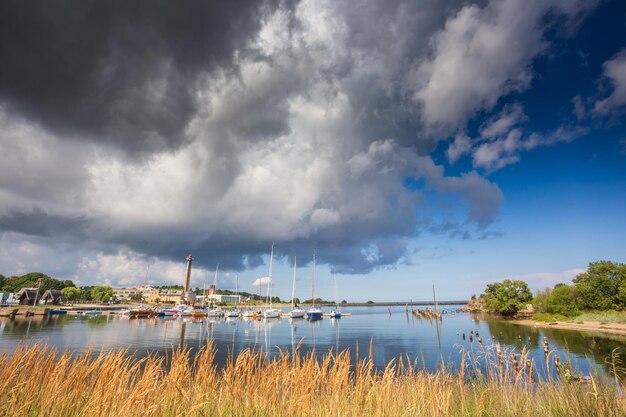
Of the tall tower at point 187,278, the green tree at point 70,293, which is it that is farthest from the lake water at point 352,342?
the green tree at point 70,293

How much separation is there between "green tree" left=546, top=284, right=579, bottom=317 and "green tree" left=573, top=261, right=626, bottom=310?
2666 mm

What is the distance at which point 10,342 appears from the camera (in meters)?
36.5

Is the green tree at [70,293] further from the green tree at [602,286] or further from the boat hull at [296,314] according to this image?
the green tree at [602,286]

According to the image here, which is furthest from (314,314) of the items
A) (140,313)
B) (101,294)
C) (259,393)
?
(101,294)

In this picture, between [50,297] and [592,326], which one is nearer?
[592,326]

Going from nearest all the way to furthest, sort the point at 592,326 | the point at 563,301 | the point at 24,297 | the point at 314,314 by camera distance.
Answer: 1. the point at 592,326
2. the point at 563,301
3. the point at 314,314
4. the point at 24,297

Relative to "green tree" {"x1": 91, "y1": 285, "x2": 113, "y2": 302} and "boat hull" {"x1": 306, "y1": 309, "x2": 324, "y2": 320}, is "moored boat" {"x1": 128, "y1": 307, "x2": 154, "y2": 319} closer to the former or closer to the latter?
"boat hull" {"x1": 306, "y1": 309, "x2": 324, "y2": 320}

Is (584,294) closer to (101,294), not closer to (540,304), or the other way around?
(540,304)

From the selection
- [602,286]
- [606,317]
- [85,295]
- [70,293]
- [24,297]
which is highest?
[602,286]

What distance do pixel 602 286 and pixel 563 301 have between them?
1124 cm

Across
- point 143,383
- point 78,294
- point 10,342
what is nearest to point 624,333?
point 143,383

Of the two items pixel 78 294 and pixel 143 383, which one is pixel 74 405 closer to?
pixel 143 383

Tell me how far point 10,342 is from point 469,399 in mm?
49134

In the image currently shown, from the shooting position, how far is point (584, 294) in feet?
237
